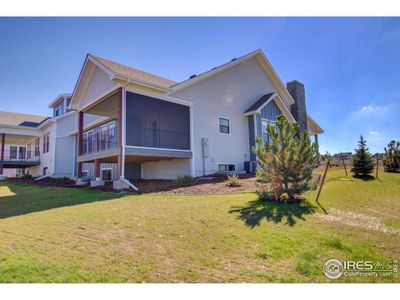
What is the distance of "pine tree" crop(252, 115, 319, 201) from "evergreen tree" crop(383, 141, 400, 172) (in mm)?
10495

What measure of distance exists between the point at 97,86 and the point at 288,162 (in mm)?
11466

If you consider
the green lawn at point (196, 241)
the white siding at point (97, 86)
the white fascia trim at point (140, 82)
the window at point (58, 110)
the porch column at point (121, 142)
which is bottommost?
the green lawn at point (196, 241)

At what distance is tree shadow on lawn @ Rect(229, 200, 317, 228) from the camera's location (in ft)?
16.1

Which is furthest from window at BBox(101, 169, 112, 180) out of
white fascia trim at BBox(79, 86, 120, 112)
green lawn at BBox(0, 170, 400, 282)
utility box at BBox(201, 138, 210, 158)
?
green lawn at BBox(0, 170, 400, 282)

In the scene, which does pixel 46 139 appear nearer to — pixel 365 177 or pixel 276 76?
pixel 276 76

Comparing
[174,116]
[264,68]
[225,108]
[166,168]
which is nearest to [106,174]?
[166,168]

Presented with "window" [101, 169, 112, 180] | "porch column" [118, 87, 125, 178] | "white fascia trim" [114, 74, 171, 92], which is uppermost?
"white fascia trim" [114, 74, 171, 92]

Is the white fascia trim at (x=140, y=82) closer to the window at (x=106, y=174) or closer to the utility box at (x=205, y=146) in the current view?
the utility box at (x=205, y=146)

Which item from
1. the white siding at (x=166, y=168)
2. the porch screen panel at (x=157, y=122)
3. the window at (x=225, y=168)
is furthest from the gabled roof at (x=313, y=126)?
the white siding at (x=166, y=168)

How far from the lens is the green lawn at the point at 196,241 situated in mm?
2918

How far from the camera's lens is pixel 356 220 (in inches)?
192

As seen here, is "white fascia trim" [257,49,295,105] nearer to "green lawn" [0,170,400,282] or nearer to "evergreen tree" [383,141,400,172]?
"evergreen tree" [383,141,400,172]

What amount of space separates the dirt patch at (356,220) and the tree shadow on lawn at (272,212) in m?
0.43

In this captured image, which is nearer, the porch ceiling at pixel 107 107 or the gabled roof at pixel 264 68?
the porch ceiling at pixel 107 107
